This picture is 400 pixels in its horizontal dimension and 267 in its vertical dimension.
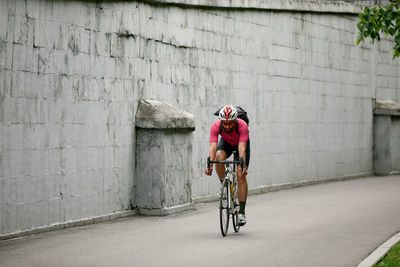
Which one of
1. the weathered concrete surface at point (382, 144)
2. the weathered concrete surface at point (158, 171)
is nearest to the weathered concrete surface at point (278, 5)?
the weathered concrete surface at point (158, 171)

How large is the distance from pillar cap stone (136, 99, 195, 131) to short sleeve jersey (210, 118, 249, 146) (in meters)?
2.14

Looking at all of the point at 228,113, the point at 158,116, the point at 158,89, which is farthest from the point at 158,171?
the point at 228,113

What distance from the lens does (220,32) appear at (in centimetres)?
1716

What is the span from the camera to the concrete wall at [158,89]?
36.9ft

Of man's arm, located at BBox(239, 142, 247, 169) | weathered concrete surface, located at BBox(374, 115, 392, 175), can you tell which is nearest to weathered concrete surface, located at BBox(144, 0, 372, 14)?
weathered concrete surface, located at BBox(374, 115, 392, 175)

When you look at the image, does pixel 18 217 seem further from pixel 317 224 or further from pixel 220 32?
pixel 220 32

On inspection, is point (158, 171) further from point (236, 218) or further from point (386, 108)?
point (386, 108)

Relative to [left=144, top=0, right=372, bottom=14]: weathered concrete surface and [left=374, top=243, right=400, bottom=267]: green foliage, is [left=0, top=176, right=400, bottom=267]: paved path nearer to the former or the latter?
[left=374, top=243, right=400, bottom=267]: green foliage

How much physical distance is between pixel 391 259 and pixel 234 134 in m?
3.23

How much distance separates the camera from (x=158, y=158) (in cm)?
1396

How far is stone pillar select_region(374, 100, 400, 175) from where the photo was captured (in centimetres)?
2498

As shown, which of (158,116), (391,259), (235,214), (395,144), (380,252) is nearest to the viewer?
(391,259)

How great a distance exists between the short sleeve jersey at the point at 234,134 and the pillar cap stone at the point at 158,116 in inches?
84.4

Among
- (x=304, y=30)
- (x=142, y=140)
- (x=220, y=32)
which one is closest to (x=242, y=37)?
(x=220, y=32)
